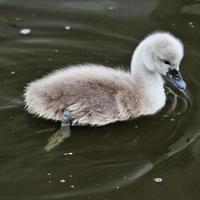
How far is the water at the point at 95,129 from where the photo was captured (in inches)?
152

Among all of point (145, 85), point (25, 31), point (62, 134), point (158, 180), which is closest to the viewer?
point (158, 180)

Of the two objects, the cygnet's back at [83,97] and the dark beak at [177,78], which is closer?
the cygnet's back at [83,97]

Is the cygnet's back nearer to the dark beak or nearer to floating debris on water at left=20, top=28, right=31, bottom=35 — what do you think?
the dark beak

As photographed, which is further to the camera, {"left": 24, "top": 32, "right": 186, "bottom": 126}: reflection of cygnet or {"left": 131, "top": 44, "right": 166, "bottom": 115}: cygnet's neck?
{"left": 131, "top": 44, "right": 166, "bottom": 115}: cygnet's neck

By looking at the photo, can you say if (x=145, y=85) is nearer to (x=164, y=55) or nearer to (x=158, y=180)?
(x=164, y=55)

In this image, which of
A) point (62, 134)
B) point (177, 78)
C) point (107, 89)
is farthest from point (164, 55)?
point (62, 134)

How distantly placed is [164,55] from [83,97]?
0.58 m

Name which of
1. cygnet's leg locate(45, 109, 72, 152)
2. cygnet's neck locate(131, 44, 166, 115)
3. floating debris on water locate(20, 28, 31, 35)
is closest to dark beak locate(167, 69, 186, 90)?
cygnet's neck locate(131, 44, 166, 115)

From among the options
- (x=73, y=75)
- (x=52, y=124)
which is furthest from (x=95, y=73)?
(x=52, y=124)

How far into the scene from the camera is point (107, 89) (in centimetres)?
432

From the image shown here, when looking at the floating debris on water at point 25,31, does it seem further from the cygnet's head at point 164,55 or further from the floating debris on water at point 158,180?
the floating debris on water at point 158,180

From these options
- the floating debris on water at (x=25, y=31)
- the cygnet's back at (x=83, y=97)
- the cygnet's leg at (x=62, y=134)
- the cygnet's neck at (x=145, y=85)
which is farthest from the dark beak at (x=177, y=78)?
the floating debris on water at (x=25, y=31)

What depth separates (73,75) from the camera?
4.34 metres

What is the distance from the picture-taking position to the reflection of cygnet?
168 inches
